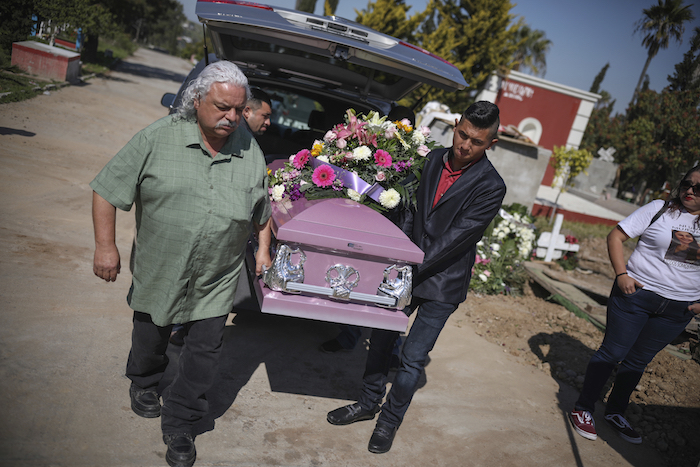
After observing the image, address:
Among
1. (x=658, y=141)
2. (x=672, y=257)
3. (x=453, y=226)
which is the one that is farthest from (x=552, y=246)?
(x=658, y=141)

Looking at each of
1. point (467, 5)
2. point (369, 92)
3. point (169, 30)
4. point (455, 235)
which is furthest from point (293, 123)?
point (169, 30)

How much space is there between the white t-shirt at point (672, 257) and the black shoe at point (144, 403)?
315 cm

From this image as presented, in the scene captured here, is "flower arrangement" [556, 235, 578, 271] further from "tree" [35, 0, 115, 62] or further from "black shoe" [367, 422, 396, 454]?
"tree" [35, 0, 115, 62]

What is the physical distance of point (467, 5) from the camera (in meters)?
17.6

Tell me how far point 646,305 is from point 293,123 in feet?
11.8

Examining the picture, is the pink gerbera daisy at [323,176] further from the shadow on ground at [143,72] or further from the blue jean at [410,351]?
the shadow on ground at [143,72]

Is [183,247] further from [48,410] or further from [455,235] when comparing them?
[455,235]

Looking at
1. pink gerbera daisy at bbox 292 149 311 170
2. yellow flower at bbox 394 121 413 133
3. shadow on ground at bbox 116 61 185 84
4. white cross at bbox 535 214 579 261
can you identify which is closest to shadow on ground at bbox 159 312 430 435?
pink gerbera daisy at bbox 292 149 311 170

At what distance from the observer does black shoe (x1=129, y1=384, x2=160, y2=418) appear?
2.57 m

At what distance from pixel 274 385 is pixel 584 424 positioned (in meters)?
2.21

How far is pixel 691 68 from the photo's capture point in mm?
7836

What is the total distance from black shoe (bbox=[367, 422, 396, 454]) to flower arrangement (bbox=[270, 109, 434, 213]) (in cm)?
129

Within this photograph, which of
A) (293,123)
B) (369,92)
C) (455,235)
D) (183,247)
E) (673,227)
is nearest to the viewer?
(183,247)

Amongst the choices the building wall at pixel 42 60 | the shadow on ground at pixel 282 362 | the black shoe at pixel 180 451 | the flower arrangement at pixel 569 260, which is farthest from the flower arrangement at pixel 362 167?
the building wall at pixel 42 60
